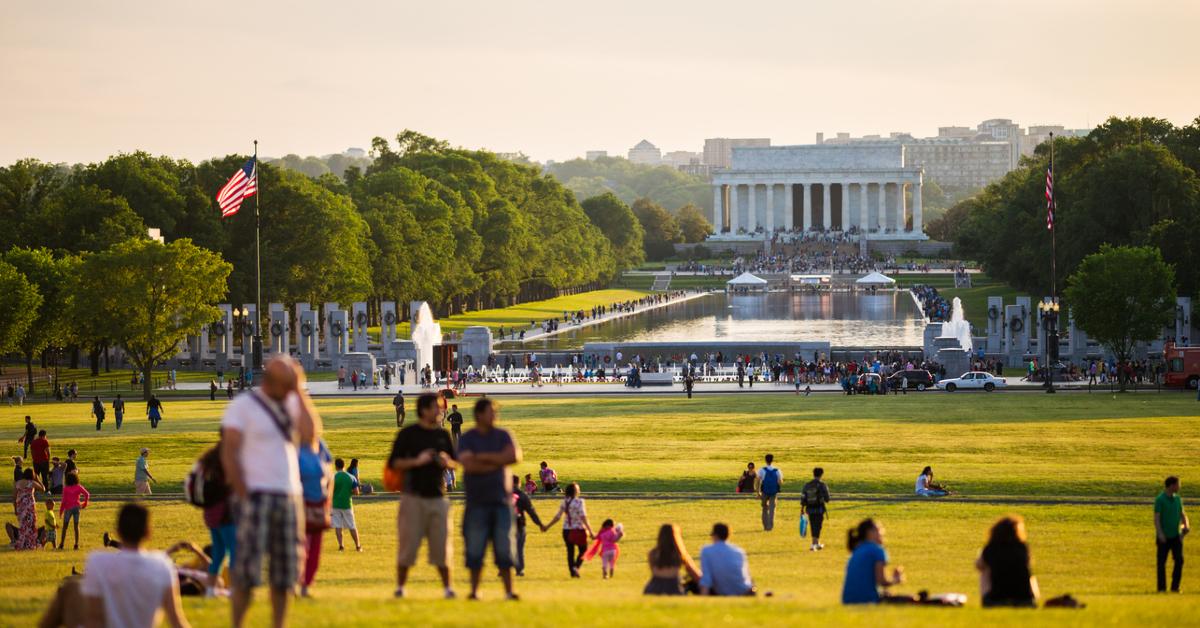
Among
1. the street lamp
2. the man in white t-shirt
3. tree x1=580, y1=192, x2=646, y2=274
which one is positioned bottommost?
the man in white t-shirt

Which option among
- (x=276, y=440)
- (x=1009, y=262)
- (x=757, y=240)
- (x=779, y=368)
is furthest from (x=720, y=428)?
(x=757, y=240)

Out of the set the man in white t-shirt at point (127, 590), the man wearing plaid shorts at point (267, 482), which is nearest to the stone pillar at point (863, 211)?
the man wearing plaid shorts at point (267, 482)

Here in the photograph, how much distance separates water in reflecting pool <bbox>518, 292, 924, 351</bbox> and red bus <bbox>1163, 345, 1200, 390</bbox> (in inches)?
614

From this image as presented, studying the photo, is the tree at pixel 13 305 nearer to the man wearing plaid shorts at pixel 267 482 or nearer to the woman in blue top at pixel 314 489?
the woman in blue top at pixel 314 489

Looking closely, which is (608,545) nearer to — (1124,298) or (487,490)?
(487,490)

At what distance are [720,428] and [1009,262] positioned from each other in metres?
54.1

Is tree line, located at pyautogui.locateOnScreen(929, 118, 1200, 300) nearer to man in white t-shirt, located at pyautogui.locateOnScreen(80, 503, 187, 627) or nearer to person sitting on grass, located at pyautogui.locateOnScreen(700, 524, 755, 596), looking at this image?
person sitting on grass, located at pyautogui.locateOnScreen(700, 524, 755, 596)

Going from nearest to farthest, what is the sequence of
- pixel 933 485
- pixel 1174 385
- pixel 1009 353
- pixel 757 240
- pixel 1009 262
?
pixel 933 485 → pixel 1174 385 → pixel 1009 353 → pixel 1009 262 → pixel 757 240

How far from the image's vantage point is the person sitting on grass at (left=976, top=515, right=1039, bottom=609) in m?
13.4

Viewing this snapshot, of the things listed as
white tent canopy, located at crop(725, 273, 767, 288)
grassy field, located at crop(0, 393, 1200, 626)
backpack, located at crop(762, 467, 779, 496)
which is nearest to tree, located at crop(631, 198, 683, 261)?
white tent canopy, located at crop(725, 273, 767, 288)

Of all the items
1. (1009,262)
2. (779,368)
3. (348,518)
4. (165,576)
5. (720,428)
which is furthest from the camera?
(1009,262)

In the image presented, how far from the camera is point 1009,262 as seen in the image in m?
A: 90.9

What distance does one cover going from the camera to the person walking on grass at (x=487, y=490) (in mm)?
13414

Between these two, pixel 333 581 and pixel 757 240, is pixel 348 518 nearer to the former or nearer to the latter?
pixel 333 581
